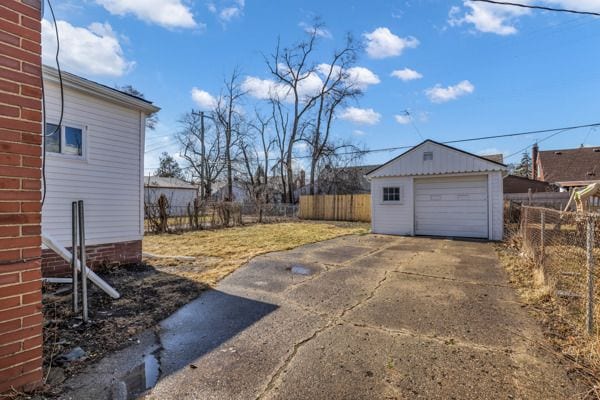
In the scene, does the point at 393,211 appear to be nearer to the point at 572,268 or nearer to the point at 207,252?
the point at 572,268

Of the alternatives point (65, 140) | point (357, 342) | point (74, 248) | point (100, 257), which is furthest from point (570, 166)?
point (74, 248)

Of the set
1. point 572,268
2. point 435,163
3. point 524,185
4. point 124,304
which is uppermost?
point 435,163

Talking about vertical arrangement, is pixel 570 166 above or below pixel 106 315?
above

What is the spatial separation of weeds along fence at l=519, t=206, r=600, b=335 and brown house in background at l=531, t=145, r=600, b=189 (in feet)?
71.5

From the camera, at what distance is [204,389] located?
89.9 inches

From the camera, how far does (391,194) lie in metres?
12.2

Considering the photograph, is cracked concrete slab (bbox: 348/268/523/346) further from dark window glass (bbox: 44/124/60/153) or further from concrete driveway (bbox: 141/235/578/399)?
dark window glass (bbox: 44/124/60/153)

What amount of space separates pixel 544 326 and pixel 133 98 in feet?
24.7

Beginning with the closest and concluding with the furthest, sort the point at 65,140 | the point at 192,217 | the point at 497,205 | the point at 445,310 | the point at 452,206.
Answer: the point at 445,310, the point at 65,140, the point at 497,205, the point at 452,206, the point at 192,217

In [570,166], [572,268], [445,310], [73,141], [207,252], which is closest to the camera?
[445,310]

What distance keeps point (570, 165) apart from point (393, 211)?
22.6 meters

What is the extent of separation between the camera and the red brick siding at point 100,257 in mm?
5312

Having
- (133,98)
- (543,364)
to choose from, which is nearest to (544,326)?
(543,364)

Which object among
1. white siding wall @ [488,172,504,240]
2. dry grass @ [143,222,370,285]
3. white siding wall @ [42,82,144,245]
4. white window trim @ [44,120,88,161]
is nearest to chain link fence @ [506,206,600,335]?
white siding wall @ [488,172,504,240]
